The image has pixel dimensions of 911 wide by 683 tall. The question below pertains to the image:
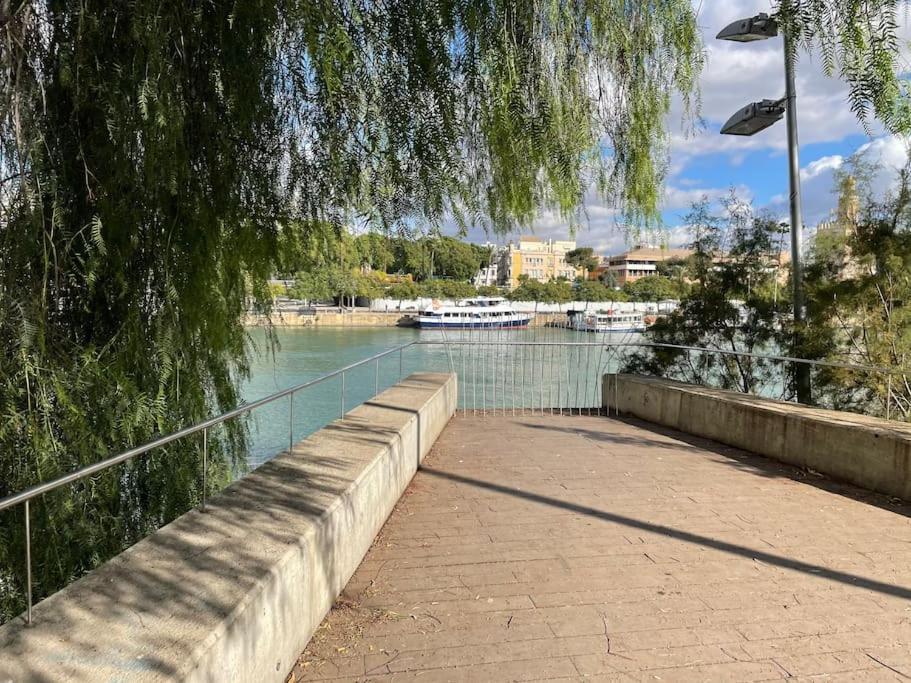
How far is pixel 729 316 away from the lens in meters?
11.9

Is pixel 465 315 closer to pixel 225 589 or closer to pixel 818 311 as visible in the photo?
pixel 818 311

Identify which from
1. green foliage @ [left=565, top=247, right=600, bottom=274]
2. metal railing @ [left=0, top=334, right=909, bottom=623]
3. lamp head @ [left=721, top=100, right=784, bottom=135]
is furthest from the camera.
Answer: lamp head @ [left=721, top=100, right=784, bottom=135]

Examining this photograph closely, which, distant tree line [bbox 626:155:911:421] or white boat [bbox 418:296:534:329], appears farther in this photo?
white boat [bbox 418:296:534:329]

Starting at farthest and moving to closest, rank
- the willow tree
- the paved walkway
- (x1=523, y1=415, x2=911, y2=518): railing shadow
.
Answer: (x1=523, y1=415, x2=911, y2=518): railing shadow, the willow tree, the paved walkway

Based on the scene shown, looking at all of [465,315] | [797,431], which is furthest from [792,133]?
[465,315]

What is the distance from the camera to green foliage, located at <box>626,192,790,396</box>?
11.6 m

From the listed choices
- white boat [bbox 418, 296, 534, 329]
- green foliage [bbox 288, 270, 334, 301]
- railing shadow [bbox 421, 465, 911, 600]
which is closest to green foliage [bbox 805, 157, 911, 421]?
railing shadow [bbox 421, 465, 911, 600]

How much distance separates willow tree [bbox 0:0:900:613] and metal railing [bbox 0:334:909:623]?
43 centimetres

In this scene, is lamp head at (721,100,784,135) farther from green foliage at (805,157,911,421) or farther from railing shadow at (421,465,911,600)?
railing shadow at (421,465,911,600)

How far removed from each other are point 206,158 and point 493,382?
9.35m

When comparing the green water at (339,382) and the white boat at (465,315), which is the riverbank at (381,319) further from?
the green water at (339,382)

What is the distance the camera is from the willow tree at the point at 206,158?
10.7 feet

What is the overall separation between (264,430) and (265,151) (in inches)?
302

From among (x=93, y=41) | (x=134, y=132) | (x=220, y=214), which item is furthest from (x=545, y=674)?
(x=93, y=41)
